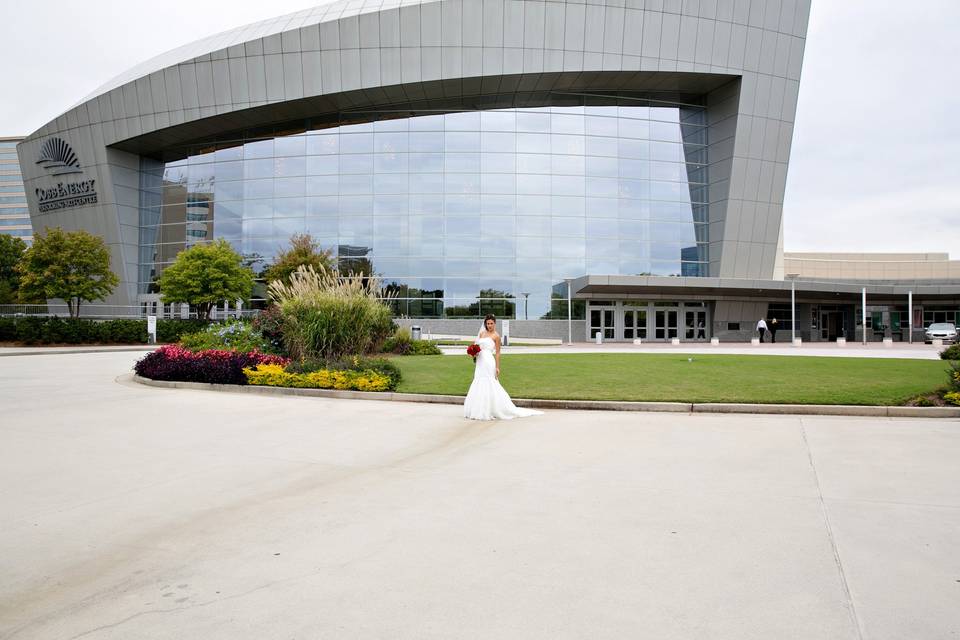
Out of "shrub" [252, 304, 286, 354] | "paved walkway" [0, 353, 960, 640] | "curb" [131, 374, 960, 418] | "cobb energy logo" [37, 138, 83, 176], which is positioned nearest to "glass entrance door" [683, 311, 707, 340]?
"shrub" [252, 304, 286, 354]

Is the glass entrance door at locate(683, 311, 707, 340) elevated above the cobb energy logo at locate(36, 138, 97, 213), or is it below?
below

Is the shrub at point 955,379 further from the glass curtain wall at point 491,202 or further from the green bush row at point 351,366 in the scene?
the glass curtain wall at point 491,202

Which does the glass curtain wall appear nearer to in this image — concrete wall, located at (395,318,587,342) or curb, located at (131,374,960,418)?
concrete wall, located at (395,318,587,342)

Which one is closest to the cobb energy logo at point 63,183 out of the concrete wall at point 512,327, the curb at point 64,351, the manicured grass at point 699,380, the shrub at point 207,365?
the curb at point 64,351

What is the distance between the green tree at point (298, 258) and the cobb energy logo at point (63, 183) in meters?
16.6

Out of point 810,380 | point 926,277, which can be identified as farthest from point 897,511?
point 926,277

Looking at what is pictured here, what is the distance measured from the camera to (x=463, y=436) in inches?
317

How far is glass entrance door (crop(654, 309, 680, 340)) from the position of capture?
4159cm

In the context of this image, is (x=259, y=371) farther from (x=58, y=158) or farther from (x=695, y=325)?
(x=58, y=158)

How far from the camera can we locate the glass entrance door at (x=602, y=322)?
40438mm

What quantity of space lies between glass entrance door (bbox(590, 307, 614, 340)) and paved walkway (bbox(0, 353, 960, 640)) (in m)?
32.5

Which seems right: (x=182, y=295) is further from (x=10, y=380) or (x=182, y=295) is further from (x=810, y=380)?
(x=810, y=380)

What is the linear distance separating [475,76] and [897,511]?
35.3 metres

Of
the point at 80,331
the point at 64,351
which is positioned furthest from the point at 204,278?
the point at 64,351
